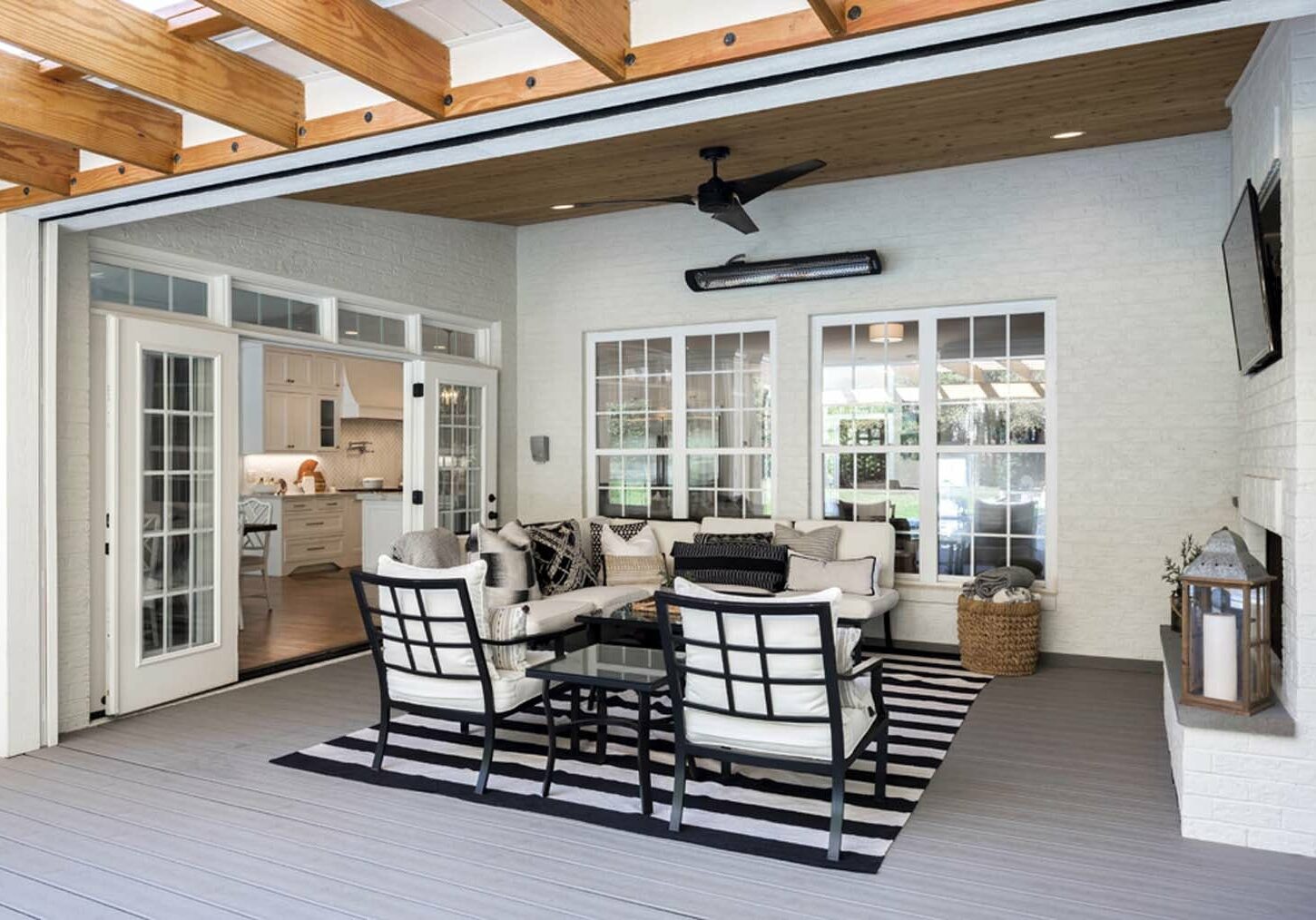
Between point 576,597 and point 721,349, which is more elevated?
point 721,349

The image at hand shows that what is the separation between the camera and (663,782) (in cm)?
400

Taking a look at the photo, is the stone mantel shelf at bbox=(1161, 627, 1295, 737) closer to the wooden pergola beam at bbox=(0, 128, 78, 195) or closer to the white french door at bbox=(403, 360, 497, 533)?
the wooden pergola beam at bbox=(0, 128, 78, 195)

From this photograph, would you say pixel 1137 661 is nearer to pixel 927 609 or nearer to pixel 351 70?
pixel 927 609

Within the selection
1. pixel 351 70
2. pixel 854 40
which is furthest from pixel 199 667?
Answer: pixel 854 40

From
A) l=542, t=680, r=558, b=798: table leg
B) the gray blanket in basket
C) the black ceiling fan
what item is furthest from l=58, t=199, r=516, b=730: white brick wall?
the gray blanket in basket

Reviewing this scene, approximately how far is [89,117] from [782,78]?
269cm

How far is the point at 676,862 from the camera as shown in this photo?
10.7ft

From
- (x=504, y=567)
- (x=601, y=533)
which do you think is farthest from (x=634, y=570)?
(x=504, y=567)

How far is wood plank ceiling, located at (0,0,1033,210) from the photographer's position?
2.67 metres

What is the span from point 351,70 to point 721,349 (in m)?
4.83

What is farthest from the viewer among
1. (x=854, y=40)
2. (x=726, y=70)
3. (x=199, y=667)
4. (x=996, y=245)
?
(x=996, y=245)

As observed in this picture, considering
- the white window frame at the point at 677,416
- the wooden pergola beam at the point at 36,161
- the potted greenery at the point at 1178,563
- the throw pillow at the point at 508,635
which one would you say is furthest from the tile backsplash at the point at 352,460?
the potted greenery at the point at 1178,563

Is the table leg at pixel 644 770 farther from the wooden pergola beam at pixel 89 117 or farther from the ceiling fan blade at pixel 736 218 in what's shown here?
the ceiling fan blade at pixel 736 218

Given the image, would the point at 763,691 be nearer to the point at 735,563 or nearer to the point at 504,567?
the point at 504,567
